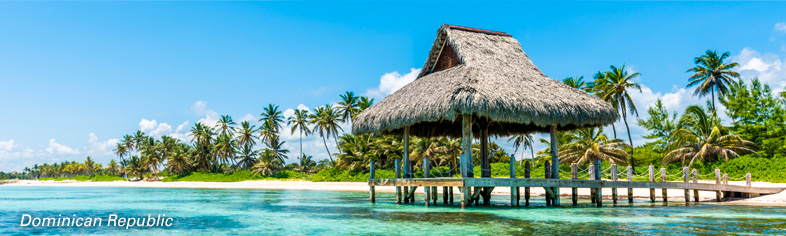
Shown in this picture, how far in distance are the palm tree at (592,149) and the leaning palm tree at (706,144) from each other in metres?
3.23

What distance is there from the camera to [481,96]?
1321 cm

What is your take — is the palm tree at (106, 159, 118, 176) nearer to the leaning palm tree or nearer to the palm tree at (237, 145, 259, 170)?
the palm tree at (237, 145, 259, 170)

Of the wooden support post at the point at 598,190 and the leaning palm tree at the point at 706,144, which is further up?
the leaning palm tree at the point at 706,144

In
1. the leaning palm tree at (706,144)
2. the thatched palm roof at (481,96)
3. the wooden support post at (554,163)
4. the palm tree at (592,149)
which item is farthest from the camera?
the palm tree at (592,149)

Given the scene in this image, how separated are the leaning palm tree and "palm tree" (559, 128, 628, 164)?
3232 mm

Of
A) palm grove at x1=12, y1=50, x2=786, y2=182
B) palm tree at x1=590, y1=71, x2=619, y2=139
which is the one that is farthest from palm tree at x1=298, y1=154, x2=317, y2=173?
palm tree at x1=590, y1=71, x2=619, y2=139

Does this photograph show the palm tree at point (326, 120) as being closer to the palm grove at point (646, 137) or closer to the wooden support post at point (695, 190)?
the palm grove at point (646, 137)

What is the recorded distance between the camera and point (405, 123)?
47.7ft

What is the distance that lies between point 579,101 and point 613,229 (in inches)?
216

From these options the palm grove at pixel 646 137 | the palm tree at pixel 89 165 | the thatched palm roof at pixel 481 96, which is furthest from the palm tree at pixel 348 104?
the palm tree at pixel 89 165

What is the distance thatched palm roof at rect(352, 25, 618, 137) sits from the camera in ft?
44.0

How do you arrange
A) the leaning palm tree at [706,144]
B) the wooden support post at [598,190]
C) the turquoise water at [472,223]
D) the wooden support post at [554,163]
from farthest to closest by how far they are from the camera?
the leaning palm tree at [706,144]
the wooden support post at [598,190]
the wooden support post at [554,163]
the turquoise water at [472,223]

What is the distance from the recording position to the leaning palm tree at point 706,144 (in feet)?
89.1

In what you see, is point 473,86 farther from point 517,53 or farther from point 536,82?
point 517,53
